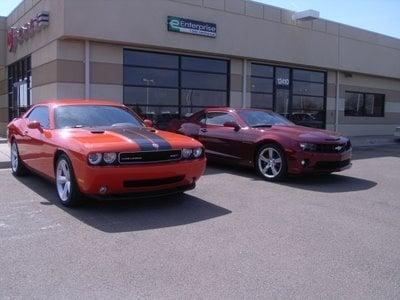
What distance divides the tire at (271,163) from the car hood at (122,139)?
2607 mm

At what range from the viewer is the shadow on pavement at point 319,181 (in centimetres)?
842

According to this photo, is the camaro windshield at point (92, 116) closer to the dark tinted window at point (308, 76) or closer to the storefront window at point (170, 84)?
the storefront window at point (170, 84)

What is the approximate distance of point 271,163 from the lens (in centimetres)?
907

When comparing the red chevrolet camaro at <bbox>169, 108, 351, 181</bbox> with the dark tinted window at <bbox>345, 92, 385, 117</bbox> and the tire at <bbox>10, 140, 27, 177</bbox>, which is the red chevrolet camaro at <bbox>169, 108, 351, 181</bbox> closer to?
the tire at <bbox>10, 140, 27, 177</bbox>

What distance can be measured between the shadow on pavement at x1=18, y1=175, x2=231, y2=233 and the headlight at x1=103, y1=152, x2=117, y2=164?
705 mm

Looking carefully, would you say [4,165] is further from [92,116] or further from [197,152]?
[197,152]

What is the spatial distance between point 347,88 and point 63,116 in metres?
17.1

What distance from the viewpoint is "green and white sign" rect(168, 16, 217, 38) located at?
48.1 feet

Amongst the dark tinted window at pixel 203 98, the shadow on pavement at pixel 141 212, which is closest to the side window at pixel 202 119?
the shadow on pavement at pixel 141 212

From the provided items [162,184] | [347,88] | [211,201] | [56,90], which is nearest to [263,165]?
[211,201]

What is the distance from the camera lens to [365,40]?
72.2 ft

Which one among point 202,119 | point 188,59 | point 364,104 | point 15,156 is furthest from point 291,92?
point 15,156

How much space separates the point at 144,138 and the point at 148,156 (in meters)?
0.37

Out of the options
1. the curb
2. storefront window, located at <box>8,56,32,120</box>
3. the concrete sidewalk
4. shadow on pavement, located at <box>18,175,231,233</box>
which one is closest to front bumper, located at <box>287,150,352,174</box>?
shadow on pavement, located at <box>18,175,231,233</box>
